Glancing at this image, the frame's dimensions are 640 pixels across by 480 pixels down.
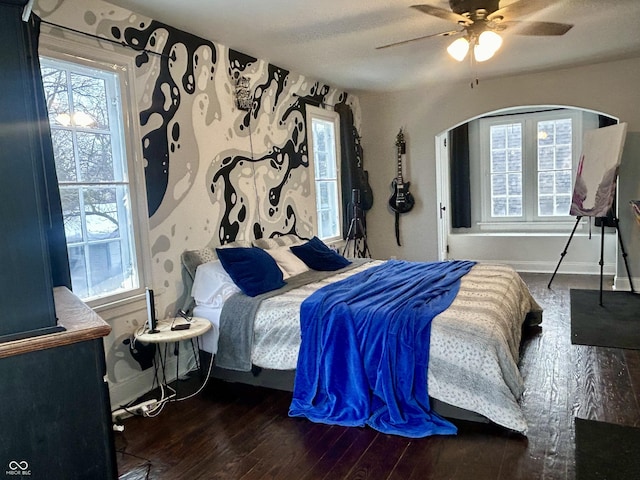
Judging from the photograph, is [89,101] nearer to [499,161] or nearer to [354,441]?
[354,441]

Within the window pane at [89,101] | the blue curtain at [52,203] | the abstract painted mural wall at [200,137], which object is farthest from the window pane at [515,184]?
the blue curtain at [52,203]

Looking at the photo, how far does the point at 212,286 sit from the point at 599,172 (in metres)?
4.23

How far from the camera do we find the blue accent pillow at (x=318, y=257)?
14.1ft

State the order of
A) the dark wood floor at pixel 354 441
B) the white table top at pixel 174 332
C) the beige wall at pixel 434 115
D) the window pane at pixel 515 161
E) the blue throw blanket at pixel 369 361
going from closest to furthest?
1. the dark wood floor at pixel 354 441
2. the blue throw blanket at pixel 369 361
3. the white table top at pixel 174 332
4. the beige wall at pixel 434 115
5. the window pane at pixel 515 161

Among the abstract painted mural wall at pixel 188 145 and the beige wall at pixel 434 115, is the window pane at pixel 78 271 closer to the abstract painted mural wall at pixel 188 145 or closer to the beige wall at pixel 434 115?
the abstract painted mural wall at pixel 188 145

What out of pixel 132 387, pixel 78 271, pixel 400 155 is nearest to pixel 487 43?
pixel 78 271

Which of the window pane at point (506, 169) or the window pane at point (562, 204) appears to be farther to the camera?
the window pane at point (506, 169)

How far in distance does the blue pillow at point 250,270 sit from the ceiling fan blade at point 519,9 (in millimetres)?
2287

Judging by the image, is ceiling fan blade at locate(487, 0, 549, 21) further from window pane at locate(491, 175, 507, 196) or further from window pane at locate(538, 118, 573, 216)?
window pane at locate(491, 175, 507, 196)

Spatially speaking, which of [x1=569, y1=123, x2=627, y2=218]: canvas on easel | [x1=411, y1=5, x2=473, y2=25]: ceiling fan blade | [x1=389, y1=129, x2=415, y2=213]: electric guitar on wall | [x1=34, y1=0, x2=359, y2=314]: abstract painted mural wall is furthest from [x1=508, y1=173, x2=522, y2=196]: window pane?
[x1=411, y1=5, x2=473, y2=25]: ceiling fan blade

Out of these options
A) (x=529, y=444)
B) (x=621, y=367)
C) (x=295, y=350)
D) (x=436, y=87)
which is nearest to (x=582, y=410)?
(x=529, y=444)

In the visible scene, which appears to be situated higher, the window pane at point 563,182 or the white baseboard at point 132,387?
the window pane at point 563,182

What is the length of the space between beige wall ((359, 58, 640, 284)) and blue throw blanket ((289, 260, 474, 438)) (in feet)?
10.8

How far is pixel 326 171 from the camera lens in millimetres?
5809
